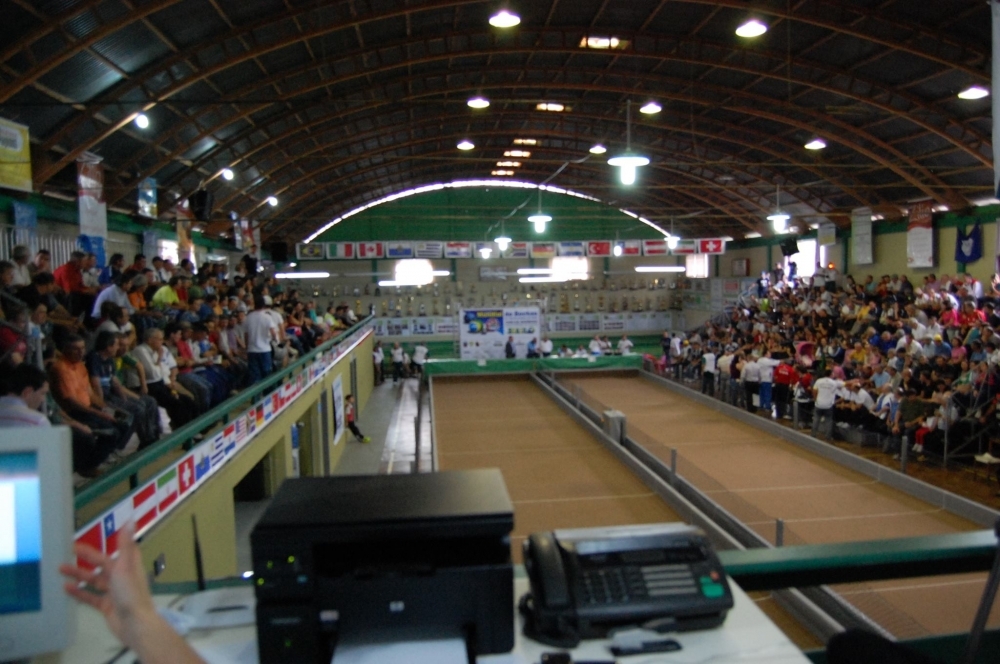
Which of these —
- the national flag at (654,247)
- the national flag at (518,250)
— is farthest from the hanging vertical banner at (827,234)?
the national flag at (518,250)

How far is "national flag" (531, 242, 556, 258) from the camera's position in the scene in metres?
26.4

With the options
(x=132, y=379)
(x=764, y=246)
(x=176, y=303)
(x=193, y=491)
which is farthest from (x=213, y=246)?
(x=764, y=246)

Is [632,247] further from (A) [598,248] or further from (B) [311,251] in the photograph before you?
(B) [311,251]

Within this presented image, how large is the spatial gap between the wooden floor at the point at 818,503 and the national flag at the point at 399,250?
11664mm

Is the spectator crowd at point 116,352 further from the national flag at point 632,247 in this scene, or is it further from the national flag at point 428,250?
the national flag at point 632,247

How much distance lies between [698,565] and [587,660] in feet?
1.48

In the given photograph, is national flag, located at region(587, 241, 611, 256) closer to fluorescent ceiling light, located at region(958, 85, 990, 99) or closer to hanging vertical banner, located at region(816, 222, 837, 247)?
hanging vertical banner, located at region(816, 222, 837, 247)

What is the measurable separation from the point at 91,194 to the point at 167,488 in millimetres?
11004

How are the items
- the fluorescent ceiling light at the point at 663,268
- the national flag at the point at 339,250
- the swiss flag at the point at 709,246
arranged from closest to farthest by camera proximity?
1. the national flag at the point at 339,250
2. the swiss flag at the point at 709,246
3. the fluorescent ceiling light at the point at 663,268

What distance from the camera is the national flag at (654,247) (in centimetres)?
2623

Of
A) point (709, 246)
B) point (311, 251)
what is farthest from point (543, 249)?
point (311, 251)

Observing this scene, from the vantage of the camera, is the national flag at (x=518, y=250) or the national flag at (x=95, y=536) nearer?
the national flag at (x=95, y=536)

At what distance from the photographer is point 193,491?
234 inches

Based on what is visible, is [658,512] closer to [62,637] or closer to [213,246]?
[62,637]
